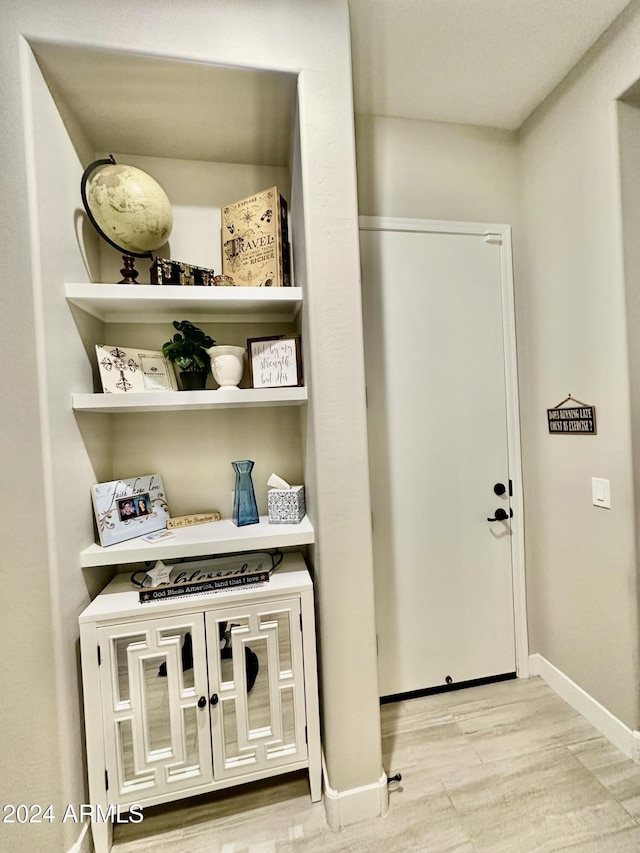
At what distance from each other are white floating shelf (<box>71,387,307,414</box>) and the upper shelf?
337 millimetres

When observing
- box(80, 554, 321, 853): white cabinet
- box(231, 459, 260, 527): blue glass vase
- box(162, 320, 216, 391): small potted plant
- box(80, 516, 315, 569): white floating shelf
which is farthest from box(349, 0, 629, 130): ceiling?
box(80, 554, 321, 853): white cabinet

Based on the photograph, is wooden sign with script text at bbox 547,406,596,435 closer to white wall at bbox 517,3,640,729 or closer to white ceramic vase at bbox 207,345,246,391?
white wall at bbox 517,3,640,729

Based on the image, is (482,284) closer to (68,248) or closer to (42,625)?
(68,248)

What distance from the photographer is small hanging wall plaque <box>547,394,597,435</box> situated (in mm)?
1550

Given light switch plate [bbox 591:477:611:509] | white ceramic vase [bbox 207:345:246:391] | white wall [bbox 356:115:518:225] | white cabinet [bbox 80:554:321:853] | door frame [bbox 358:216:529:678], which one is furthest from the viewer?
door frame [bbox 358:216:529:678]

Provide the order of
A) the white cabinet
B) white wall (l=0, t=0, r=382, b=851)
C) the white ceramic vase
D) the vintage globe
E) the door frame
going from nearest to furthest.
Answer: white wall (l=0, t=0, r=382, b=851), the white cabinet, the vintage globe, the white ceramic vase, the door frame

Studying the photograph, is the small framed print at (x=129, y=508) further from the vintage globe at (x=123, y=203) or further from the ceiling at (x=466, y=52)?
the ceiling at (x=466, y=52)

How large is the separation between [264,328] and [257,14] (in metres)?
→ 1.01

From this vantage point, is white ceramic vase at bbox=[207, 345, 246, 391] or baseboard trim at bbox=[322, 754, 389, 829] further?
white ceramic vase at bbox=[207, 345, 246, 391]

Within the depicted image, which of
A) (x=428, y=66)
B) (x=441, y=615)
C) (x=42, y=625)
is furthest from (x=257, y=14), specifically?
(x=441, y=615)

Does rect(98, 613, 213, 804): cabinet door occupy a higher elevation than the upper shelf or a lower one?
lower

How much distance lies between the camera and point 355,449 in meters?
1.23

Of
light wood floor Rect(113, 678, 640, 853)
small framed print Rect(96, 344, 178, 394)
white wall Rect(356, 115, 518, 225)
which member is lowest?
light wood floor Rect(113, 678, 640, 853)

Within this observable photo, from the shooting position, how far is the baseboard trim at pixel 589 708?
4.68ft
